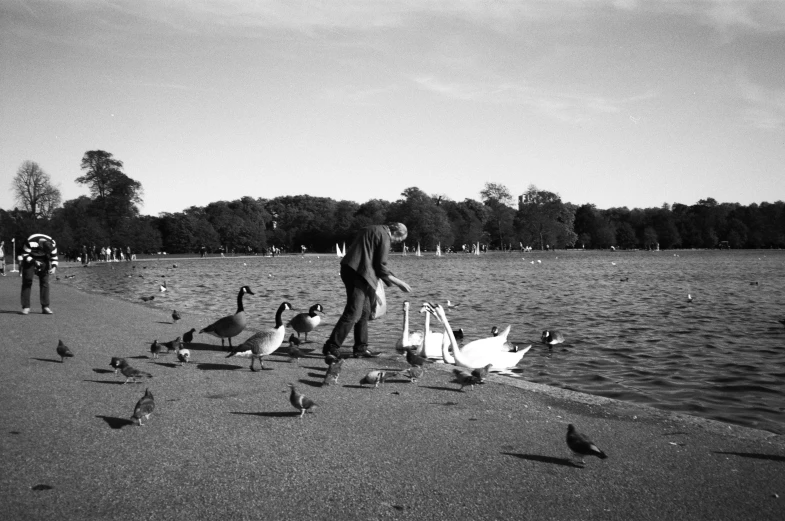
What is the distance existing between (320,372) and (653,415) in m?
4.68

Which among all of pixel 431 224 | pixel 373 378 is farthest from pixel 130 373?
pixel 431 224

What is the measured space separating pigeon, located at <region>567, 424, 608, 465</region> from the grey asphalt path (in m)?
0.12

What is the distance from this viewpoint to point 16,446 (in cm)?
554

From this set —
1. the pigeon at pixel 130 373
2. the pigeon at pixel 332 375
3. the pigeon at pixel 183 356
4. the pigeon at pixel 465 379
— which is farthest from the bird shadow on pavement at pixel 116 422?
the pigeon at pixel 465 379

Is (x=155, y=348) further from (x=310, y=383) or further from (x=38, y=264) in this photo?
(x=38, y=264)

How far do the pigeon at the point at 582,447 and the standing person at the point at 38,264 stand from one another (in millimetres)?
16260

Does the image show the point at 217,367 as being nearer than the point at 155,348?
Yes

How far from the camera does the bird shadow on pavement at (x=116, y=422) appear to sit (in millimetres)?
6285

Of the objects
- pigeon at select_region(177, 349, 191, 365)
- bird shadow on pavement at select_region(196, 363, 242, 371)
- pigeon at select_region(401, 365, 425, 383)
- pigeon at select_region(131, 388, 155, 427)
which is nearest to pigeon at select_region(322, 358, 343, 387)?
pigeon at select_region(401, 365, 425, 383)

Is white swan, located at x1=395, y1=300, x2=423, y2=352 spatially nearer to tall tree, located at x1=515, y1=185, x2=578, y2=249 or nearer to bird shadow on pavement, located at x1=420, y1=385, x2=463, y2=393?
bird shadow on pavement, located at x1=420, y1=385, x2=463, y2=393

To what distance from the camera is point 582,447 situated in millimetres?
5262

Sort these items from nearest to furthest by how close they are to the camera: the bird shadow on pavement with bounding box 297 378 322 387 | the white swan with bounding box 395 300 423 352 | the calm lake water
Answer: the bird shadow on pavement with bounding box 297 378 322 387
the calm lake water
the white swan with bounding box 395 300 423 352

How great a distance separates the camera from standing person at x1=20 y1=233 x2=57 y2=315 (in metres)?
17.2

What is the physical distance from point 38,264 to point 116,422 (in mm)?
13382
